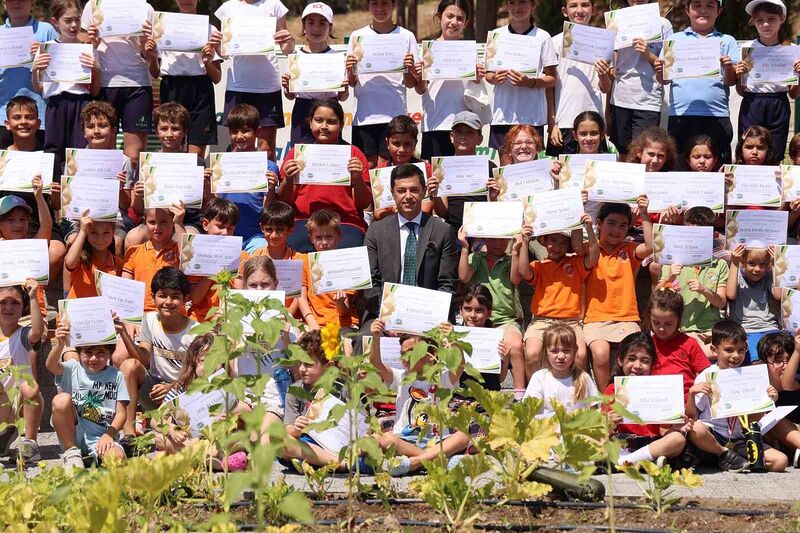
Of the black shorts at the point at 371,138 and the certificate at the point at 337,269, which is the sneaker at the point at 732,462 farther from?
the black shorts at the point at 371,138

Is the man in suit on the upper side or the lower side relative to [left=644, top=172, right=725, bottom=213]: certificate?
lower

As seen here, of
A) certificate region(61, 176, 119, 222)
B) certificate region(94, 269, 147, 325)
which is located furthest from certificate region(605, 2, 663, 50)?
certificate region(94, 269, 147, 325)

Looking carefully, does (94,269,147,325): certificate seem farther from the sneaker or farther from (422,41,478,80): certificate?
the sneaker

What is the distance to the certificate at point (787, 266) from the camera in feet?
24.7

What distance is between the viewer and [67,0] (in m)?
9.05

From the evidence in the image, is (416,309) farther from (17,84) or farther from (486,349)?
(17,84)

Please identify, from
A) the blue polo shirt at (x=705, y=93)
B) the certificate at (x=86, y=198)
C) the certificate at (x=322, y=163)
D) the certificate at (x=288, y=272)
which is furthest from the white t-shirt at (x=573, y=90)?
the certificate at (x=86, y=198)

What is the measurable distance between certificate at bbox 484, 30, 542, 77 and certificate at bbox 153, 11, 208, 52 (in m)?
2.19

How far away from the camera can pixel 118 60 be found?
29.6ft

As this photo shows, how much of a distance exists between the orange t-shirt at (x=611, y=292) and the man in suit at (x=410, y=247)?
0.92 meters

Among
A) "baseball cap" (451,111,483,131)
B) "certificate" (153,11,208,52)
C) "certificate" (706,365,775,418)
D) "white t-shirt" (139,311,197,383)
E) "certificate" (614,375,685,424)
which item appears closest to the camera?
"certificate" (614,375,685,424)

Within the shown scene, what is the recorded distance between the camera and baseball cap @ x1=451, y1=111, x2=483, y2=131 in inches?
340

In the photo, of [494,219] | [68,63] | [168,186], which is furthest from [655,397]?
[68,63]

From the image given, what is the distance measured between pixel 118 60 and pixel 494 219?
329 cm
